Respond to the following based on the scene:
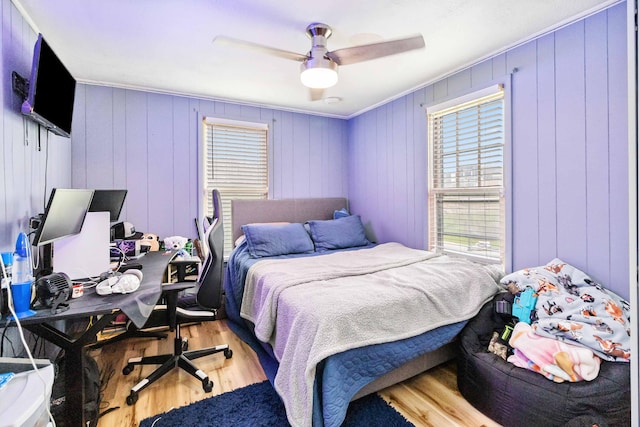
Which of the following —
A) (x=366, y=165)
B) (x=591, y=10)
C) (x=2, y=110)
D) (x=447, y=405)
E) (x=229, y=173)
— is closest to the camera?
(x=2, y=110)

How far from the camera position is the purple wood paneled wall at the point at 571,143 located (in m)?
1.99

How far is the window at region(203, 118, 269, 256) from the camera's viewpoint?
3.70 meters

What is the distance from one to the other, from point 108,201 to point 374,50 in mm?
2435

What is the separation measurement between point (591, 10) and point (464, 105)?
3.41ft

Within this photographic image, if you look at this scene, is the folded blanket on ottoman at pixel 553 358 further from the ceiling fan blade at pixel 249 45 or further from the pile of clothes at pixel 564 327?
the ceiling fan blade at pixel 249 45

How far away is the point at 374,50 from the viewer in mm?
1997

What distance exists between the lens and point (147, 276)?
78.5 inches

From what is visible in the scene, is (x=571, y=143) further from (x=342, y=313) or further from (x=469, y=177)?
(x=342, y=313)

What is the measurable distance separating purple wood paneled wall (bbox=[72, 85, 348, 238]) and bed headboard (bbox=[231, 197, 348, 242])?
0.20 metres

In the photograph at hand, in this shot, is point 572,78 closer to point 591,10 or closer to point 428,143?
point 591,10

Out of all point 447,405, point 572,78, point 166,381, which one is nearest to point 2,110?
point 166,381

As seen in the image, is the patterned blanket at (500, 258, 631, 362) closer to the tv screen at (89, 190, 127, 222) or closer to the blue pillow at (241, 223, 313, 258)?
the blue pillow at (241, 223, 313, 258)

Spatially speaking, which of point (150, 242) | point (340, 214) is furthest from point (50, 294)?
point (340, 214)

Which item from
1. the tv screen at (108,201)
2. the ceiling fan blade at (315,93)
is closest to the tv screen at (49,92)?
the tv screen at (108,201)
